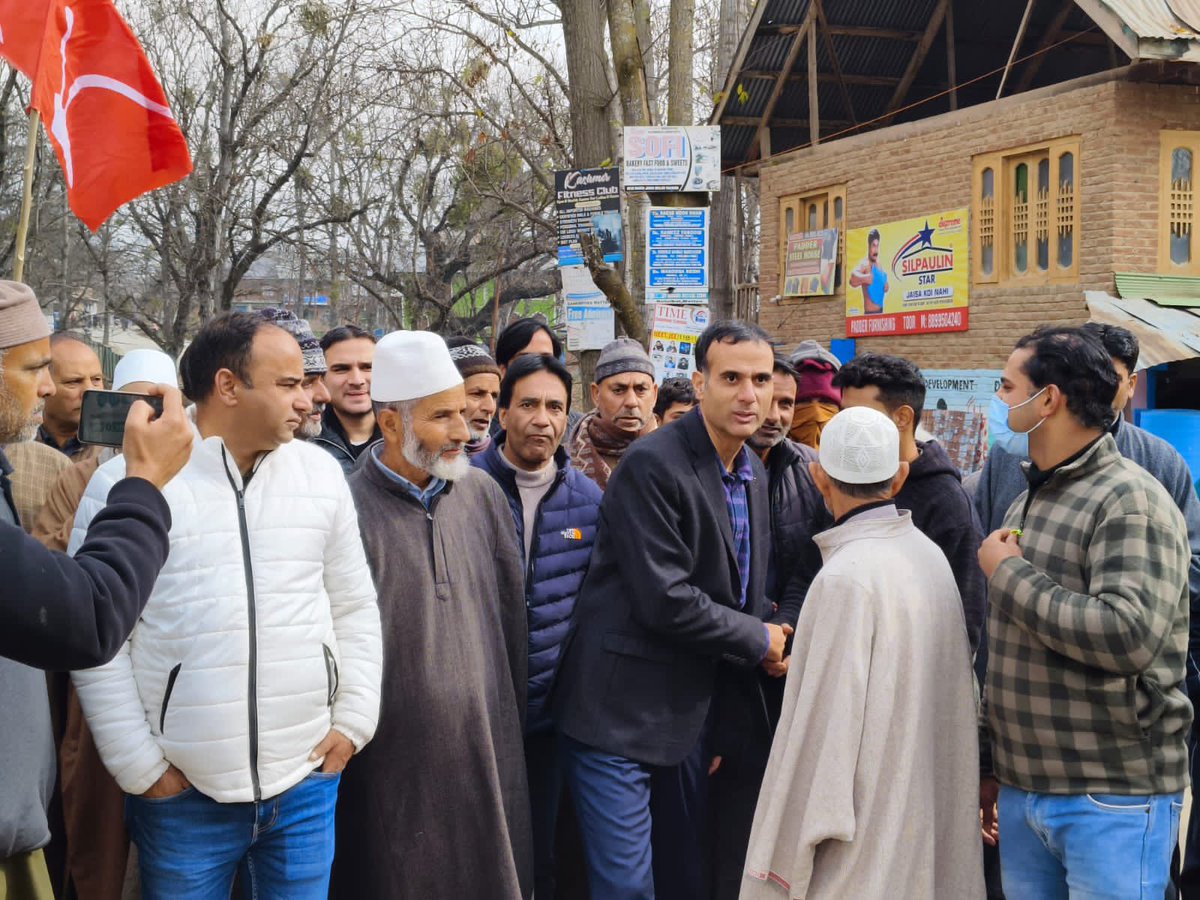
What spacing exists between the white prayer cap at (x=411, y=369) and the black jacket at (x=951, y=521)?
1.68 meters

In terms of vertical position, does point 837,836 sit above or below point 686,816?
above

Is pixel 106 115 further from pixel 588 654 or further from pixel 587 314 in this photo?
pixel 587 314

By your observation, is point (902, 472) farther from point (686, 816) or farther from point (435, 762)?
point (435, 762)

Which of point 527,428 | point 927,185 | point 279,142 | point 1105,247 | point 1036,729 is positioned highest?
point 279,142

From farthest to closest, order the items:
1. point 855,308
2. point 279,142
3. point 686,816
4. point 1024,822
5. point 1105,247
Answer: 1. point 279,142
2. point 855,308
3. point 1105,247
4. point 686,816
5. point 1024,822

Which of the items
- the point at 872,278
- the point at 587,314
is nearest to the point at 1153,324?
the point at 872,278

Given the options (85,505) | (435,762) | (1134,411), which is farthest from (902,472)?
(1134,411)

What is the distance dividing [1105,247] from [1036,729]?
12192 mm

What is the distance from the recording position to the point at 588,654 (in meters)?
3.83

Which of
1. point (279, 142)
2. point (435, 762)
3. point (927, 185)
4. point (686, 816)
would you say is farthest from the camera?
point (279, 142)

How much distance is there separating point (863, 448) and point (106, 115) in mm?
3841

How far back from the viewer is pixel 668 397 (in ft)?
18.9

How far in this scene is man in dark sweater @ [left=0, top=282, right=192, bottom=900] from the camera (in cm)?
189

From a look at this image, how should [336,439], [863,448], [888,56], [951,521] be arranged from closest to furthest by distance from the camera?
[863,448], [951,521], [336,439], [888,56]
